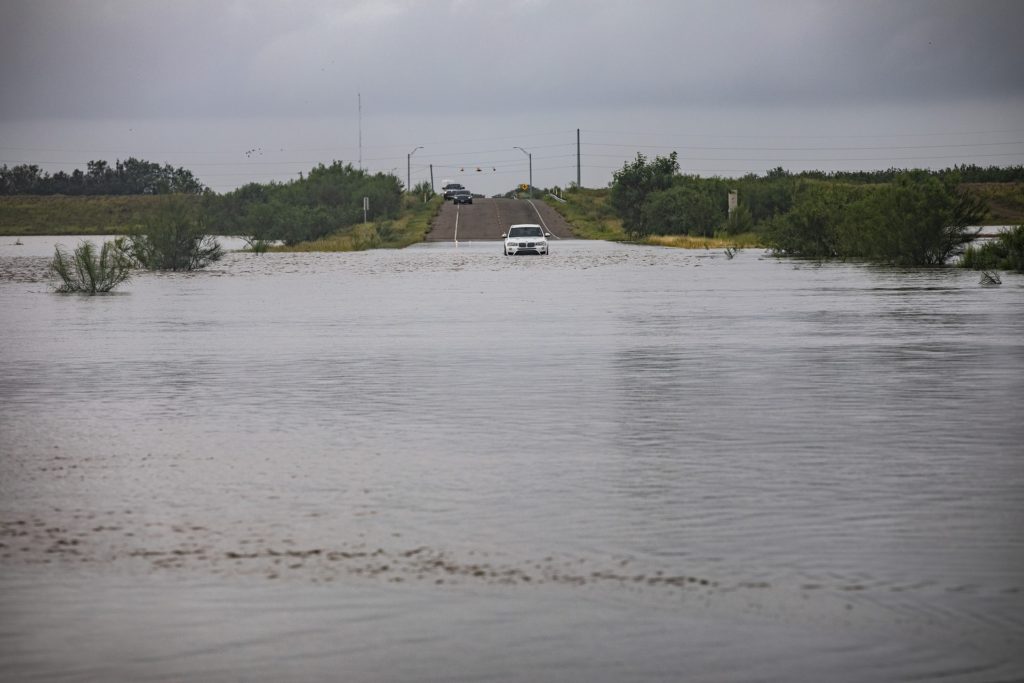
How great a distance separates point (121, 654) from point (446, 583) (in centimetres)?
194

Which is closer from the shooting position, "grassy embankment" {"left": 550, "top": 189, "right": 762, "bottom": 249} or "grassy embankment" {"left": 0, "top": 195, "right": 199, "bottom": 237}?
"grassy embankment" {"left": 550, "top": 189, "right": 762, "bottom": 249}

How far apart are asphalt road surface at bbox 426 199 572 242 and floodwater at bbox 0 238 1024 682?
3188 inches

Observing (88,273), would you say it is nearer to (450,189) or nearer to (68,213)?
(450,189)

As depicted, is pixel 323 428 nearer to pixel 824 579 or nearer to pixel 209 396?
pixel 209 396

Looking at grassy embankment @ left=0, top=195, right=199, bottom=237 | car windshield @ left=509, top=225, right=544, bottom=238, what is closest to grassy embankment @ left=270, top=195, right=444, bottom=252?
car windshield @ left=509, top=225, right=544, bottom=238

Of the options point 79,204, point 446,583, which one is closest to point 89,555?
point 446,583

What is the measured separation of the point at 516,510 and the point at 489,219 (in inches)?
4363

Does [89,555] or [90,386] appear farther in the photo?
[90,386]

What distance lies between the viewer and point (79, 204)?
181 meters

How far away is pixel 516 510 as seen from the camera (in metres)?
10.4

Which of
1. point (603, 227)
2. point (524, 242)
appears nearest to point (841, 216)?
point (524, 242)

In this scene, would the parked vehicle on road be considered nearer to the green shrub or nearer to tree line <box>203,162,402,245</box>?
tree line <box>203,162,402,245</box>

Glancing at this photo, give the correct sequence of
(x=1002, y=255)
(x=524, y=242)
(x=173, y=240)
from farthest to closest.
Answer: (x=524, y=242)
(x=173, y=240)
(x=1002, y=255)

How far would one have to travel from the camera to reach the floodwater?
275 inches
